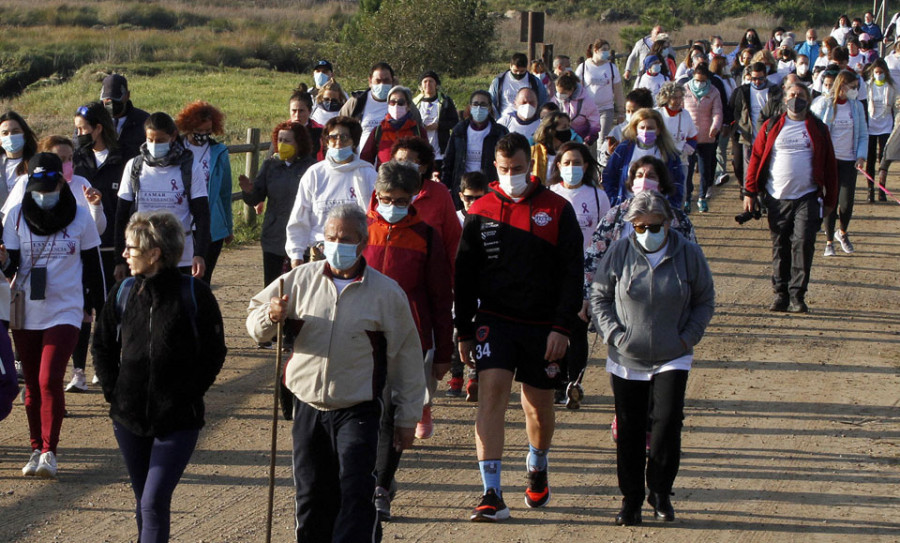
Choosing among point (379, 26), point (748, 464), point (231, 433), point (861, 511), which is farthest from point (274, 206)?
point (379, 26)

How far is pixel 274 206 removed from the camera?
9.91 m

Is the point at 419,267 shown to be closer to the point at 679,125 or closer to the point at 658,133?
the point at 658,133

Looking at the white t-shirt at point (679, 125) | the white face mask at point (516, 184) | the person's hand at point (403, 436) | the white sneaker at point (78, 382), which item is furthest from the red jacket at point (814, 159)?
the person's hand at point (403, 436)

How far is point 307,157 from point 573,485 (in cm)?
400

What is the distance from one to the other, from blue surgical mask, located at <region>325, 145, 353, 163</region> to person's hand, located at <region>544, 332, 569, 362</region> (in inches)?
103

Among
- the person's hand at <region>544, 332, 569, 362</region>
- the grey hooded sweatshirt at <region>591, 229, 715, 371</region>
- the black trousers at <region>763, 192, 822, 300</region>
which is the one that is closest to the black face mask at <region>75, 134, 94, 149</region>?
the person's hand at <region>544, 332, 569, 362</region>

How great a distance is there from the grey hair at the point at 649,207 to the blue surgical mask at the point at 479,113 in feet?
17.1

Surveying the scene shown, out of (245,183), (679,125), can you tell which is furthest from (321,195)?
(679,125)

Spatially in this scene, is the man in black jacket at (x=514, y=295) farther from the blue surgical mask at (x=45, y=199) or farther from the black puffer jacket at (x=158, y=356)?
the blue surgical mask at (x=45, y=199)

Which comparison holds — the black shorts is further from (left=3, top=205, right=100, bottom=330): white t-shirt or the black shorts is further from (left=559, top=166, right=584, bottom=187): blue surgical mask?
(left=3, top=205, right=100, bottom=330): white t-shirt

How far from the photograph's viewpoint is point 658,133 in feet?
31.0

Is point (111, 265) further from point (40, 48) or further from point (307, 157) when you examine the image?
point (40, 48)

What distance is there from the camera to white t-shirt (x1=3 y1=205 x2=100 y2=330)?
7.27m

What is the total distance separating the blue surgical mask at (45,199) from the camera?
7340 millimetres
